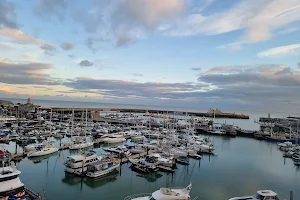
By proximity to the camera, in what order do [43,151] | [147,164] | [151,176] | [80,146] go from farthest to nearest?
1. [80,146]
2. [43,151]
3. [147,164]
4. [151,176]

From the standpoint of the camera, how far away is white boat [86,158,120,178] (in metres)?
20.9

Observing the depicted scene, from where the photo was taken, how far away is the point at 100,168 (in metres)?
21.3

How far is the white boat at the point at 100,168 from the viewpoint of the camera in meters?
20.9

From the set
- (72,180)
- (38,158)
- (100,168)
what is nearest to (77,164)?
(72,180)

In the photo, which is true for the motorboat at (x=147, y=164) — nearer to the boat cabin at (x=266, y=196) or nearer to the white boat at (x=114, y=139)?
the boat cabin at (x=266, y=196)

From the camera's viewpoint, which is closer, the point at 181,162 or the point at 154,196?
the point at 154,196

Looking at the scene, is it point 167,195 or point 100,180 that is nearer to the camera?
point 167,195

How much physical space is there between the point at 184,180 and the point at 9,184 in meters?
14.1

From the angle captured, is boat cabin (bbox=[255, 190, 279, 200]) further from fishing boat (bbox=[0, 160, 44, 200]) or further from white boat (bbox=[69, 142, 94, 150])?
white boat (bbox=[69, 142, 94, 150])

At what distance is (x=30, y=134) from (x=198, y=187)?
96.7 ft

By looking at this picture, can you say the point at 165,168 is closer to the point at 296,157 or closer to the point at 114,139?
the point at 114,139

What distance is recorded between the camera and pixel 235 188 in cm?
2012

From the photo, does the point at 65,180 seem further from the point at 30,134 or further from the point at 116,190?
the point at 30,134

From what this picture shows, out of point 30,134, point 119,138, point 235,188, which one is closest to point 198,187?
point 235,188
